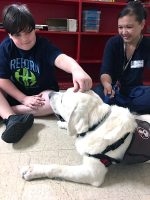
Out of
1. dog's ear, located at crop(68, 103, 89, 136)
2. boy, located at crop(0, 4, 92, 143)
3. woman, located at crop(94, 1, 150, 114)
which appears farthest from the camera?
woman, located at crop(94, 1, 150, 114)

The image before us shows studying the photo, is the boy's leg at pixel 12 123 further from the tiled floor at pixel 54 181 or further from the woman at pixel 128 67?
the woman at pixel 128 67

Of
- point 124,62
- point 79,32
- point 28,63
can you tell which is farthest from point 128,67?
point 79,32

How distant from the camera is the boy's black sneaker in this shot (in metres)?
1.23

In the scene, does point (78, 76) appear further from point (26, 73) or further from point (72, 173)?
point (26, 73)

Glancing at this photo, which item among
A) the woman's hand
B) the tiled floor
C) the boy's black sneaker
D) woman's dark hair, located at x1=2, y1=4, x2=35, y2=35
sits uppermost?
woman's dark hair, located at x1=2, y1=4, x2=35, y2=35

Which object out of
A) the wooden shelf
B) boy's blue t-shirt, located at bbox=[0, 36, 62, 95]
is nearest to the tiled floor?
boy's blue t-shirt, located at bbox=[0, 36, 62, 95]

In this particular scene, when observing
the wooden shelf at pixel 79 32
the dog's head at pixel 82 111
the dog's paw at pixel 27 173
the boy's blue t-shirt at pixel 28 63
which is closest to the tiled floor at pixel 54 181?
the dog's paw at pixel 27 173

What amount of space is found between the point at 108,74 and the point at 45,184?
0.88 meters

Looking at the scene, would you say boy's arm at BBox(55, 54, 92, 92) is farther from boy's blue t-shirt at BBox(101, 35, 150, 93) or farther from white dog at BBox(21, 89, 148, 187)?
boy's blue t-shirt at BBox(101, 35, 150, 93)

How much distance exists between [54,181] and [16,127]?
1.23 ft

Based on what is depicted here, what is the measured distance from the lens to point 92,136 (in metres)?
0.97

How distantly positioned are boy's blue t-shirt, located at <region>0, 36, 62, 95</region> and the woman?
37 cm

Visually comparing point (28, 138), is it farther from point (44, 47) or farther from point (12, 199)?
point (44, 47)

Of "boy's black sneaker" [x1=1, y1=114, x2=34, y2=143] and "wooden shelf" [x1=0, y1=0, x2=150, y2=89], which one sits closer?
"boy's black sneaker" [x1=1, y1=114, x2=34, y2=143]
